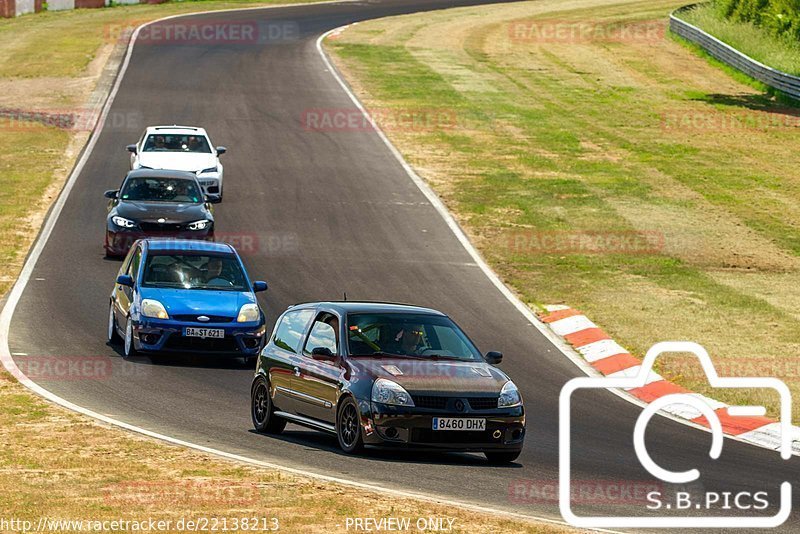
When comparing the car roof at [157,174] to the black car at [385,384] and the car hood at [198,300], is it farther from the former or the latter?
the black car at [385,384]

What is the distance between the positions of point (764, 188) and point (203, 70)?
76.4 ft

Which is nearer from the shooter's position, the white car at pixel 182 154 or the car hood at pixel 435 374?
the car hood at pixel 435 374

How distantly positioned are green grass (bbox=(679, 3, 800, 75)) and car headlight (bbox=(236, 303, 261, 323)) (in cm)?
3510

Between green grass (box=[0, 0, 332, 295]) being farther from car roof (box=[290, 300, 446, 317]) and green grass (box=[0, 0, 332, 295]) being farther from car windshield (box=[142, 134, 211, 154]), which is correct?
car roof (box=[290, 300, 446, 317])

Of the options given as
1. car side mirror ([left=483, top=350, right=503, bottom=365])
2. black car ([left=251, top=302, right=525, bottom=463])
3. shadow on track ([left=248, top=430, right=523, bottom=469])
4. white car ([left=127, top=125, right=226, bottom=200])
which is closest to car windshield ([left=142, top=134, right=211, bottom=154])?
white car ([left=127, top=125, right=226, bottom=200])

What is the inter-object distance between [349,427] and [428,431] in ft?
2.85

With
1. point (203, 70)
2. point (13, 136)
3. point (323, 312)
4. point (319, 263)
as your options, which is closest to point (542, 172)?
point (319, 263)

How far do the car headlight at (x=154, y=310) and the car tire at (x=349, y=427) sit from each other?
18.6 ft

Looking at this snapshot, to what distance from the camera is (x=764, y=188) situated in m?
36.0

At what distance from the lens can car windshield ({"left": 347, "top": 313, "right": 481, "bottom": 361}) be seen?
14.1 meters

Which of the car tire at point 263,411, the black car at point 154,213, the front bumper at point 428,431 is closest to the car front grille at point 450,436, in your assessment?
the front bumper at point 428,431

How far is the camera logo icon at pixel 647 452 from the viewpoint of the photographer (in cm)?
1082

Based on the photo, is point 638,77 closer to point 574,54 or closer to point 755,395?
point 574,54

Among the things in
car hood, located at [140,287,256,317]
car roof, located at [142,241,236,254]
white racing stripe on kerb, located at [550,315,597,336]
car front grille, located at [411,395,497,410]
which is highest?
car front grille, located at [411,395,497,410]
